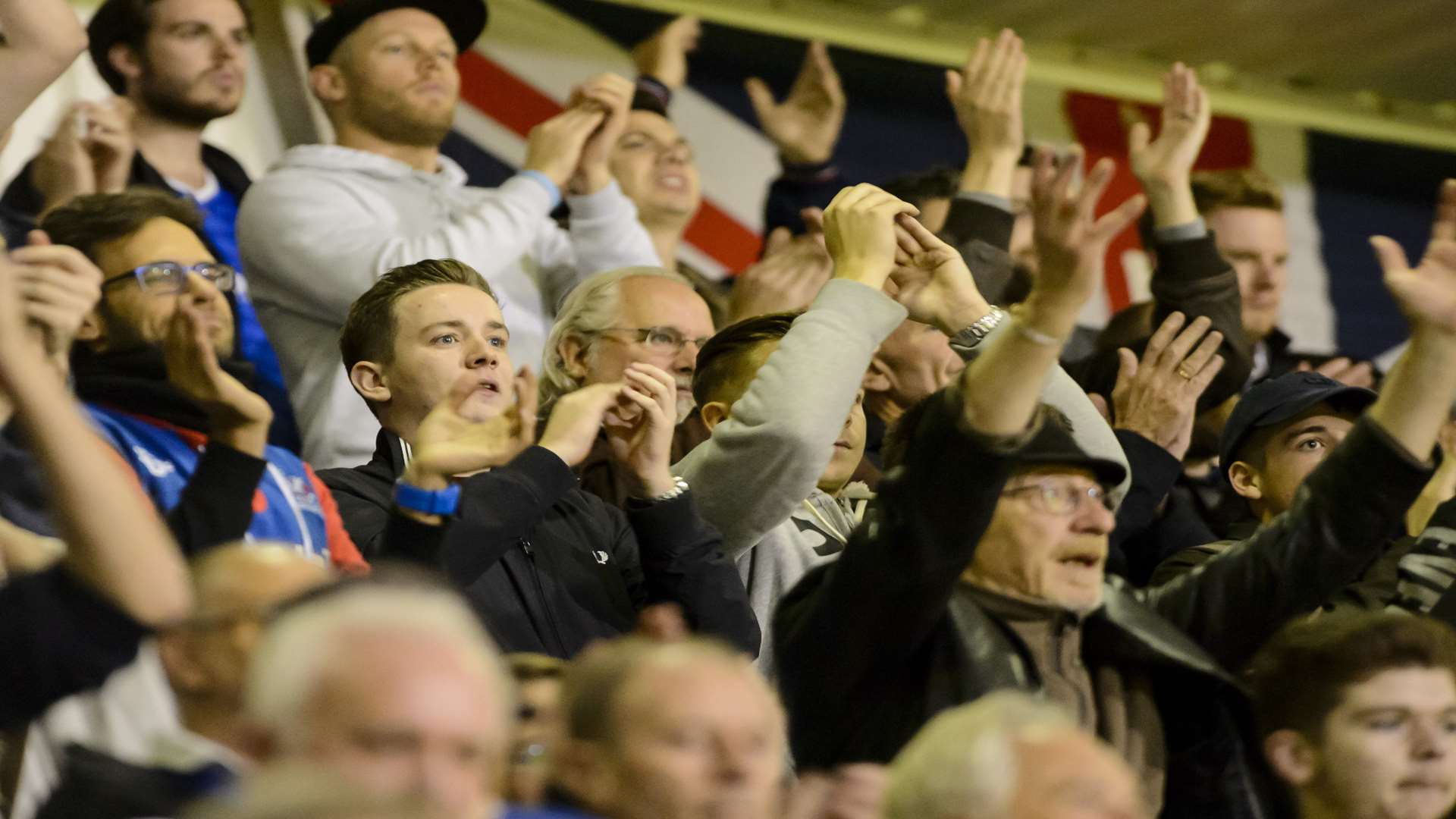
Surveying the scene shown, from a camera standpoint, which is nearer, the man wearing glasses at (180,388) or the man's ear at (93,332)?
the man wearing glasses at (180,388)

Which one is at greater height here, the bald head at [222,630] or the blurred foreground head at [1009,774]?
the blurred foreground head at [1009,774]

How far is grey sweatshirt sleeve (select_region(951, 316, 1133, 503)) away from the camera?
2893mm

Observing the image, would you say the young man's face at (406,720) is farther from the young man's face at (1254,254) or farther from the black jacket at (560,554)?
the young man's face at (1254,254)

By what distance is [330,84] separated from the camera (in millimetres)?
4055

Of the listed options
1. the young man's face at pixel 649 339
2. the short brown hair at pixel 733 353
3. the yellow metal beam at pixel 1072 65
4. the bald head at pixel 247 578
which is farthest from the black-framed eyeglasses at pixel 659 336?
the yellow metal beam at pixel 1072 65

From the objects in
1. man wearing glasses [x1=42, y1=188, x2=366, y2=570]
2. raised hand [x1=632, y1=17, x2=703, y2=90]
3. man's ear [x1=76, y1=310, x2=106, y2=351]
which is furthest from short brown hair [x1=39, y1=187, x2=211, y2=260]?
raised hand [x1=632, y1=17, x2=703, y2=90]

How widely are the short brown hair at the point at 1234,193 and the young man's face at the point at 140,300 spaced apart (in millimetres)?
2469

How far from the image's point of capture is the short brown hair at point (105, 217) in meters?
2.98

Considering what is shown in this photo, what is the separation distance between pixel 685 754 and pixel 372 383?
52.7 inches

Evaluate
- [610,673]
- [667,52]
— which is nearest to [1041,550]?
[610,673]

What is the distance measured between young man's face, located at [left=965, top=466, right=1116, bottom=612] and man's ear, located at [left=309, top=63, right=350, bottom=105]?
188 cm

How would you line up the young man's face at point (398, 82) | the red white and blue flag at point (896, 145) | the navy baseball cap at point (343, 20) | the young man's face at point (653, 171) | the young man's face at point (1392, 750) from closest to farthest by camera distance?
the young man's face at point (1392, 750) < the young man's face at point (398, 82) < the navy baseball cap at point (343, 20) < the young man's face at point (653, 171) < the red white and blue flag at point (896, 145)

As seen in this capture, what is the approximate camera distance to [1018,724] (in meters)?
2.03

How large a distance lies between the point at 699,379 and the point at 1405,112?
440 centimetres
